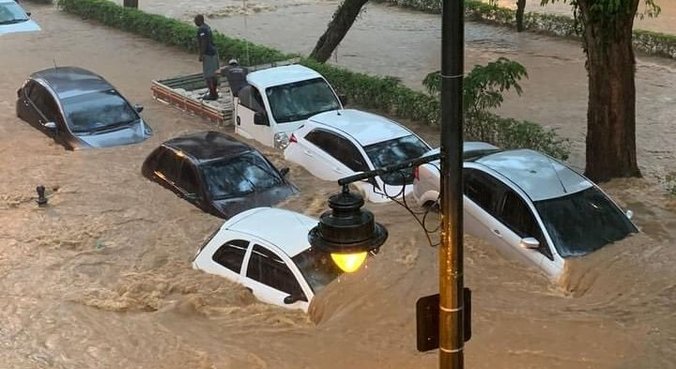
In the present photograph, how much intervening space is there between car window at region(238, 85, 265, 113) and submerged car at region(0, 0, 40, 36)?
39.7ft

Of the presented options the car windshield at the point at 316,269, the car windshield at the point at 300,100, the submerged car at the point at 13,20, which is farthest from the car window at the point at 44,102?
the submerged car at the point at 13,20

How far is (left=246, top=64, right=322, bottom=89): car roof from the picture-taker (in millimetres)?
16203

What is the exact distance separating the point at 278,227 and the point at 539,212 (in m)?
2.84

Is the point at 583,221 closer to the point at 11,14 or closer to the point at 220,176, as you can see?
the point at 220,176

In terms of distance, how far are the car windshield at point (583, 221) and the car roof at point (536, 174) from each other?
0.11m

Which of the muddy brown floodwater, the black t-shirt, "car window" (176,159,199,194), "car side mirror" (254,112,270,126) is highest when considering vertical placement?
the black t-shirt

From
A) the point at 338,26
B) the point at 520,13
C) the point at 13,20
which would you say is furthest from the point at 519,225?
the point at 13,20

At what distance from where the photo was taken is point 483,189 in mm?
10797

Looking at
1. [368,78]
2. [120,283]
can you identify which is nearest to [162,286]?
[120,283]

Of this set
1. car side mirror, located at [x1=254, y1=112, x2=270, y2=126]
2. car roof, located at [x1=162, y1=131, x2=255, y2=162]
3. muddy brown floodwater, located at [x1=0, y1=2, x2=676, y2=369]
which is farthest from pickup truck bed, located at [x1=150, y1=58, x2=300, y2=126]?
muddy brown floodwater, located at [x1=0, y1=2, x2=676, y2=369]

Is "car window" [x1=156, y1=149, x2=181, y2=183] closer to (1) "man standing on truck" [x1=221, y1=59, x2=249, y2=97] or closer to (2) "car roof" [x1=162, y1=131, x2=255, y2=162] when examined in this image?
(2) "car roof" [x1=162, y1=131, x2=255, y2=162]

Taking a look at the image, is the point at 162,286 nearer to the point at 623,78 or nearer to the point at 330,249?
the point at 330,249

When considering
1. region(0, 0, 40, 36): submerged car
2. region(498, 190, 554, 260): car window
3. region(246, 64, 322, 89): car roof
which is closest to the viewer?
region(498, 190, 554, 260): car window

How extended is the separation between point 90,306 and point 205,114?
8377 millimetres
